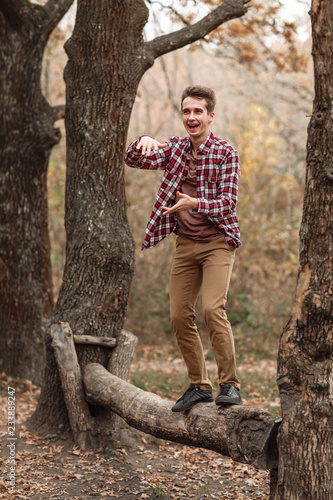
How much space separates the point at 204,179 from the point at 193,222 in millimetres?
320

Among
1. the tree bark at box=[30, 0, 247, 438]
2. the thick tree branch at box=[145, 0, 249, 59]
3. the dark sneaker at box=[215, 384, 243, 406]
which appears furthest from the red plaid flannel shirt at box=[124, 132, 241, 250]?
→ the thick tree branch at box=[145, 0, 249, 59]

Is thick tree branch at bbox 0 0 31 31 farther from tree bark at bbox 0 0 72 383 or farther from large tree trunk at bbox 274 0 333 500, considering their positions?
large tree trunk at bbox 274 0 333 500

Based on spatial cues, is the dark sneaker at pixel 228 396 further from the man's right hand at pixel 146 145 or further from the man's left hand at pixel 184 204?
the man's right hand at pixel 146 145

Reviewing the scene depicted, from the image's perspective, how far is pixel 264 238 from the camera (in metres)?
12.4

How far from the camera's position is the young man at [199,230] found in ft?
12.7

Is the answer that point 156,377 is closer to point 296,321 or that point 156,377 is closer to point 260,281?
point 260,281

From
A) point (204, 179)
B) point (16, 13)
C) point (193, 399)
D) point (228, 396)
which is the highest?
point (16, 13)

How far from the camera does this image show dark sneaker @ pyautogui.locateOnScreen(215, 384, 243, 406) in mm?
3709

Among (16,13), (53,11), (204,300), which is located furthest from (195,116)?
(53,11)

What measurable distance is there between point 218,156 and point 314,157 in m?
0.99

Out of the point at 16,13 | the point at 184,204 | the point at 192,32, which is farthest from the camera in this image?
the point at 16,13

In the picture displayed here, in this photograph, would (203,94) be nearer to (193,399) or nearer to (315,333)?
(315,333)

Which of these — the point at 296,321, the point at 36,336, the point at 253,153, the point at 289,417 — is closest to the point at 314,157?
the point at 296,321

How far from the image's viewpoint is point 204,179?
4.04m
